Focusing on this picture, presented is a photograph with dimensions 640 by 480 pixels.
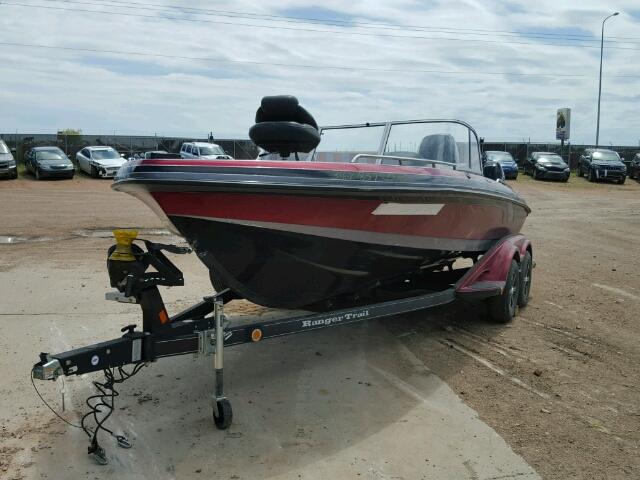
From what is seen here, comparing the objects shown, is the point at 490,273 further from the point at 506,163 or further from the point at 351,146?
the point at 506,163

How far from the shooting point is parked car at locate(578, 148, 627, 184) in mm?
27906

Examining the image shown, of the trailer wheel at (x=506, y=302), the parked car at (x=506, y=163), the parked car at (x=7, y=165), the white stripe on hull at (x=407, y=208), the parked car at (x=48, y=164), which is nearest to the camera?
the white stripe on hull at (x=407, y=208)

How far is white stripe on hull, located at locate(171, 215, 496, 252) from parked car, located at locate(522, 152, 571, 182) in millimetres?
23776

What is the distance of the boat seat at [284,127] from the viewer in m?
4.33

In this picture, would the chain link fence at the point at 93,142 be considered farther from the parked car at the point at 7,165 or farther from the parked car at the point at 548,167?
the parked car at the point at 548,167

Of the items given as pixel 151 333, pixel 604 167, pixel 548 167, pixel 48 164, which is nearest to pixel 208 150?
pixel 48 164

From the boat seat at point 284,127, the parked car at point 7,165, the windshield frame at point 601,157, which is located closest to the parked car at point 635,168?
the windshield frame at point 601,157

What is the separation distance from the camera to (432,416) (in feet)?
12.8

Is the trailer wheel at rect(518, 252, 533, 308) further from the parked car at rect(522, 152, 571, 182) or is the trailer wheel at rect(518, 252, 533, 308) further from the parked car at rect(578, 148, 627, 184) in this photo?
the parked car at rect(578, 148, 627, 184)

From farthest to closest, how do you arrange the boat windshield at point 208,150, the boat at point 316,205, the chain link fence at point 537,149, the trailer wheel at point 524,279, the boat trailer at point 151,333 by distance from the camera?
the chain link fence at point 537,149 → the boat windshield at point 208,150 → the trailer wheel at point 524,279 → the boat at point 316,205 → the boat trailer at point 151,333

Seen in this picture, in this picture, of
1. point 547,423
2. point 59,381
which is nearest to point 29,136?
point 59,381

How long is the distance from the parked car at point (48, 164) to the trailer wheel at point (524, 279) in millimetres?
21101

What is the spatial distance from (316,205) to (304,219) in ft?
0.39

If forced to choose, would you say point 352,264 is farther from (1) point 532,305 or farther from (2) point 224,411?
(1) point 532,305
